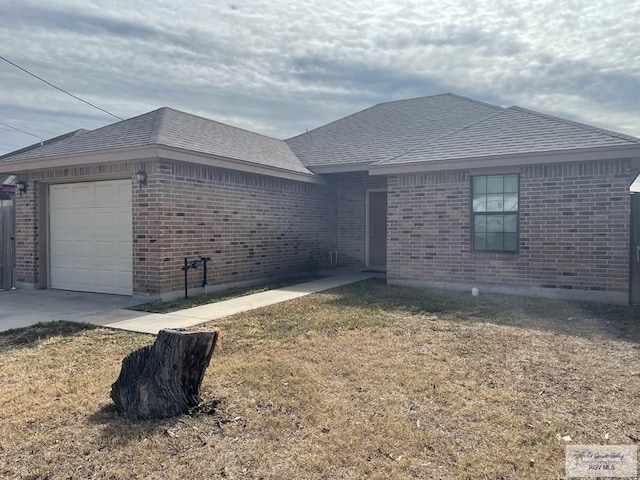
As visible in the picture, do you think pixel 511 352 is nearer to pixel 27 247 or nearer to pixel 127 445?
pixel 127 445

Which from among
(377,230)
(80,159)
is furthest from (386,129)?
(80,159)

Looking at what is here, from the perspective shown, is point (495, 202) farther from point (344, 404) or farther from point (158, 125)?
point (158, 125)

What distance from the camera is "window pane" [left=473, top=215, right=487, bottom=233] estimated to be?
9.72 m

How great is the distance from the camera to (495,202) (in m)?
9.59

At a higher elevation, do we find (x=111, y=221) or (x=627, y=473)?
(x=111, y=221)

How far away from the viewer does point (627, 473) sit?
9.43ft

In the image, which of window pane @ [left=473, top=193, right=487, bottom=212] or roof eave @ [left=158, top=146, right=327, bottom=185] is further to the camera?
window pane @ [left=473, top=193, right=487, bottom=212]

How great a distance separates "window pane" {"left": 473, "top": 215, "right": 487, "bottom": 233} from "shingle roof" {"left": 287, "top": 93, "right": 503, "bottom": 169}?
3077 mm

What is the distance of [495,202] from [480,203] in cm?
30

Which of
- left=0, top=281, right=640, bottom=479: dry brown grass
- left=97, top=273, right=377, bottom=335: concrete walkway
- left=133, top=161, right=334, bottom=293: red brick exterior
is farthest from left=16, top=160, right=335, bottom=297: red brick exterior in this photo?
left=0, top=281, right=640, bottom=479: dry brown grass

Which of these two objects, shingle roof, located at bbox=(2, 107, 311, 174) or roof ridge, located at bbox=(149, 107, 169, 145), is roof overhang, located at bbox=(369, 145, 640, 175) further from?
roof ridge, located at bbox=(149, 107, 169, 145)

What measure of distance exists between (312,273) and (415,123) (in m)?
5.71

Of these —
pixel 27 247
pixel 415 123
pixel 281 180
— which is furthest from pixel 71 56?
pixel 415 123

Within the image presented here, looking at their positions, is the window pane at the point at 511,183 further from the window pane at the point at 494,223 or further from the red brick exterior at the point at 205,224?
the red brick exterior at the point at 205,224
